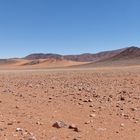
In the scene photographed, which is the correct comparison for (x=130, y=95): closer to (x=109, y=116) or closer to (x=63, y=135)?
(x=109, y=116)

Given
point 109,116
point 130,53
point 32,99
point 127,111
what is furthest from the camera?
point 130,53

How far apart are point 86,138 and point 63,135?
42 cm

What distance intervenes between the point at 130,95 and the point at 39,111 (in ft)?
12.9

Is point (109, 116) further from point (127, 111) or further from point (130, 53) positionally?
point (130, 53)

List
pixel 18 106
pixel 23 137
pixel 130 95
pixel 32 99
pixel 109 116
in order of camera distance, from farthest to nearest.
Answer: pixel 130 95 < pixel 32 99 < pixel 18 106 < pixel 109 116 < pixel 23 137

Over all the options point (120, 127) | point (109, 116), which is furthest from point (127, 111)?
point (120, 127)

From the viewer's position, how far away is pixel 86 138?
5879 mm

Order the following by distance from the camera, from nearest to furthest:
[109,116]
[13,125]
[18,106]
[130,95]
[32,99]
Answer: [13,125] → [109,116] → [18,106] → [32,99] → [130,95]

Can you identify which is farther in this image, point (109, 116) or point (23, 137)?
point (109, 116)

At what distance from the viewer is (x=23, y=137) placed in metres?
5.78

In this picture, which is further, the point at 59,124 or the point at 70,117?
the point at 70,117

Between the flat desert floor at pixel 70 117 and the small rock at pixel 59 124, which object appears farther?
the small rock at pixel 59 124

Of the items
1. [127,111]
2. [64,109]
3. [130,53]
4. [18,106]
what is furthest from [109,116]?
[130,53]

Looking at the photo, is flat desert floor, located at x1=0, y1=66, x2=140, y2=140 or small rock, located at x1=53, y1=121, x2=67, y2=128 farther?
small rock, located at x1=53, y1=121, x2=67, y2=128
